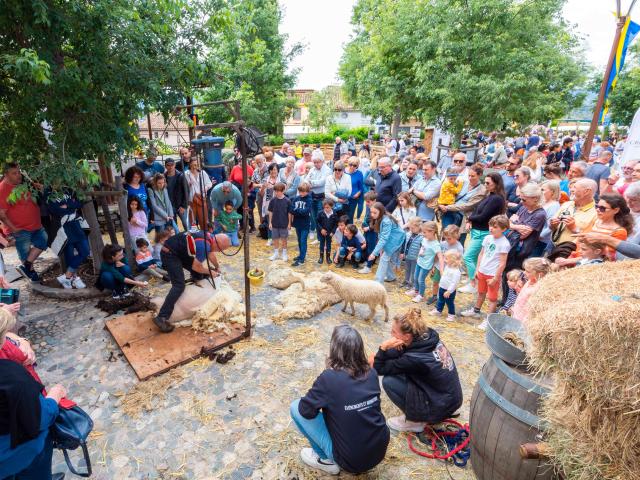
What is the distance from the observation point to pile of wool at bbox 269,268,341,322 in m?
5.77

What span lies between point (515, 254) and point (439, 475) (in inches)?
132

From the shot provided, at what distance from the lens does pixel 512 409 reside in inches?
101

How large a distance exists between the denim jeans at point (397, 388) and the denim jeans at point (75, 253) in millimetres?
5655

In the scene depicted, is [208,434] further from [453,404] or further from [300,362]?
[453,404]

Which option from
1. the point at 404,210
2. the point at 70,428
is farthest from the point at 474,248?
the point at 70,428

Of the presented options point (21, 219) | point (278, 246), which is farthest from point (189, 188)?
point (21, 219)

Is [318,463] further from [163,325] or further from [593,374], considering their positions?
[163,325]

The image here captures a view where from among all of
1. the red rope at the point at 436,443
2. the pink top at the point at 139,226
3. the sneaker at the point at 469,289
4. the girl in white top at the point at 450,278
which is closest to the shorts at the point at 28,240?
the pink top at the point at 139,226

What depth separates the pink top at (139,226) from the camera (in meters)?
6.86

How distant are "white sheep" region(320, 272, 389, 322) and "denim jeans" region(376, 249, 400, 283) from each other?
1.11 meters

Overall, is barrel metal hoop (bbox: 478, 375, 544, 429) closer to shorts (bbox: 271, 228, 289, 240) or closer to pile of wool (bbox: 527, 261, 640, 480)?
pile of wool (bbox: 527, 261, 640, 480)

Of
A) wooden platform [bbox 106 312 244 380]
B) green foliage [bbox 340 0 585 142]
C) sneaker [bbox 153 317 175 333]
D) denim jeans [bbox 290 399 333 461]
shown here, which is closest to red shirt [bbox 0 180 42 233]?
wooden platform [bbox 106 312 244 380]

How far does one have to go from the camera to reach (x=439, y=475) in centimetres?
323

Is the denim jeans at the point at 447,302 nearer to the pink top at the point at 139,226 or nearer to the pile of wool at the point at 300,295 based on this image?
the pile of wool at the point at 300,295
